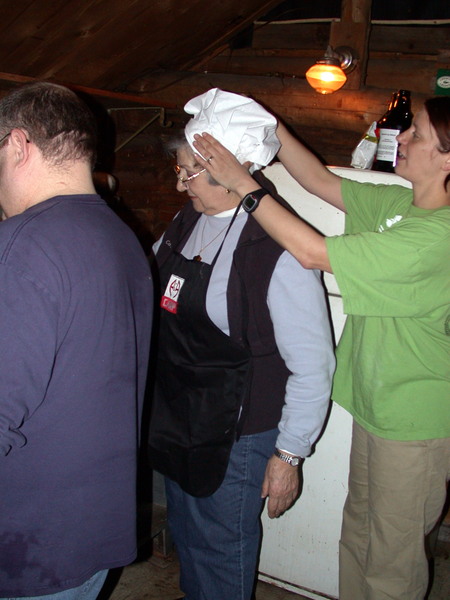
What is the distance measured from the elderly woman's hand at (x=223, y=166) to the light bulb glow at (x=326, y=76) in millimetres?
1774

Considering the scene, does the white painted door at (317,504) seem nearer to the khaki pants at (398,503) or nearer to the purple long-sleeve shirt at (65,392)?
the khaki pants at (398,503)

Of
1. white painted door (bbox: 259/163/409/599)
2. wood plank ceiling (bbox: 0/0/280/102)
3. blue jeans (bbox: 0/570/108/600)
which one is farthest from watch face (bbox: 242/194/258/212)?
wood plank ceiling (bbox: 0/0/280/102)

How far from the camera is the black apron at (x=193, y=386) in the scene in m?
1.33

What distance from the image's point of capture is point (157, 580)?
6.91 feet

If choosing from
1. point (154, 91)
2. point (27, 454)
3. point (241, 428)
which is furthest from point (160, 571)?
point (154, 91)

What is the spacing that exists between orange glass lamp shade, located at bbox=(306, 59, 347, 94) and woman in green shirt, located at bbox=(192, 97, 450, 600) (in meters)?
1.43

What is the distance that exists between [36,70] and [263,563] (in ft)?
7.76

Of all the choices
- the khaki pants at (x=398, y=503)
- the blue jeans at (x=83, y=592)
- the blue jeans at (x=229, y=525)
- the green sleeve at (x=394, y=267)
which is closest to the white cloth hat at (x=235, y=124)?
the green sleeve at (x=394, y=267)

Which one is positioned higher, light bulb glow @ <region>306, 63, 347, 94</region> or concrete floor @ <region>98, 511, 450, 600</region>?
light bulb glow @ <region>306, 63, 347, 94</region>

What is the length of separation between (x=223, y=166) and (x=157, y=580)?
1.65 m

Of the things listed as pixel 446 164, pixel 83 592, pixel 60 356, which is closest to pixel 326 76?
pixel 446 164

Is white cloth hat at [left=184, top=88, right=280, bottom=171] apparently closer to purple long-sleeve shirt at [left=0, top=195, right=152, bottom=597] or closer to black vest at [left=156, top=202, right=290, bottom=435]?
black vest at [left=156, top=202, right=290, bottom=435]

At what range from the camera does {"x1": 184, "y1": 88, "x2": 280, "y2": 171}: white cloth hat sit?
131cm

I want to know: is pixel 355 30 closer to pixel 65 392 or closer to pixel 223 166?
pixel 223 166
